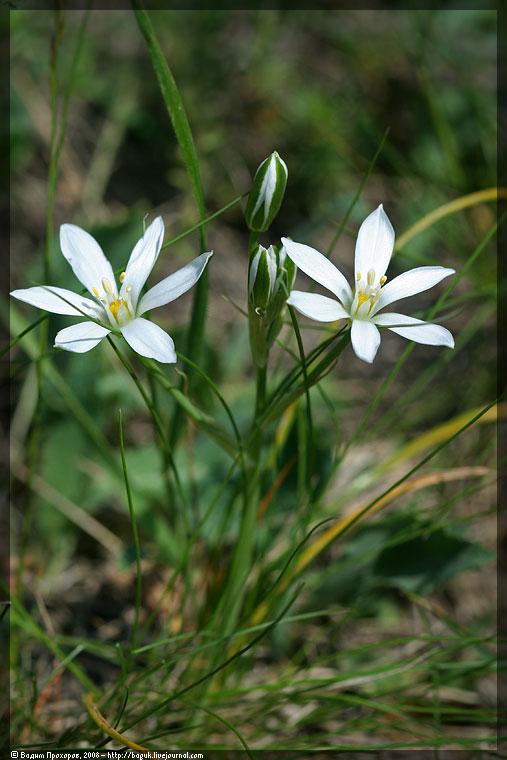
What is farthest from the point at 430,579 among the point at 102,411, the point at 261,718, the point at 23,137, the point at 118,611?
the point at 23,137

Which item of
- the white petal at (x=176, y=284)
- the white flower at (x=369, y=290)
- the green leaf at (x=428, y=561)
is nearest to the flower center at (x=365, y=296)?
the white flower at (x=369, y=290)

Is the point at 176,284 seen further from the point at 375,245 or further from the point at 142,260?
the point at 375,245

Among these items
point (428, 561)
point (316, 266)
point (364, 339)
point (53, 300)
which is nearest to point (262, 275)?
point (316, 266)

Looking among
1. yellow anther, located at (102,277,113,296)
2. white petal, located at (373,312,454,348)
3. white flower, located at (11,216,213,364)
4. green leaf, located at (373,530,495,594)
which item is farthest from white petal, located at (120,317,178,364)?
green leaf, located at (373,530,495,594)

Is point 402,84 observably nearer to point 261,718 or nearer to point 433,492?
point 433,492

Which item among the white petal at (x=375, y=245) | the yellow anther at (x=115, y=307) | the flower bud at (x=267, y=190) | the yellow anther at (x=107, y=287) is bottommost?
the yellow anther at (x=115, y=307)

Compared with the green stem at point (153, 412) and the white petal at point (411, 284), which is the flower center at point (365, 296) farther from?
the green stem at point (153, 412)

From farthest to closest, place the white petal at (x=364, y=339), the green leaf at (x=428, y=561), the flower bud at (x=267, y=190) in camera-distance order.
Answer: the green leaf at (x=428, y=561)
the flower bud at (x=267, y=190)
the white petal at (x=364, y=339)
